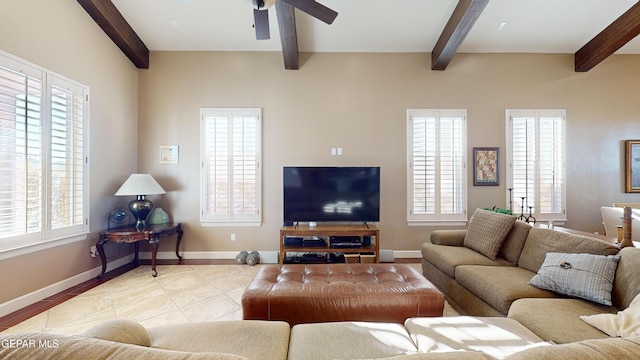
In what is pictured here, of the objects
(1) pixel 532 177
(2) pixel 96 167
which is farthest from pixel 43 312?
(1) pixel 532 177

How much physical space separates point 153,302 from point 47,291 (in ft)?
4.01

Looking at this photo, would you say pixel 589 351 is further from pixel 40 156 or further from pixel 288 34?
pixel 40 156

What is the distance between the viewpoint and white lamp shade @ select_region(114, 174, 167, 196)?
3.60 m

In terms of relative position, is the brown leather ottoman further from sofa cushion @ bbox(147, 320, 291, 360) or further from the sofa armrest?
the sofa armrest

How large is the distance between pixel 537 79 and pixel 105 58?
6.57 meters

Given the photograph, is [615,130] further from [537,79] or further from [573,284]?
[573,284]

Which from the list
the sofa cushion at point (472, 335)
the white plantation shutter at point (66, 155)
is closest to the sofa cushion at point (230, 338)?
the sofa cushion at point (472, 335)

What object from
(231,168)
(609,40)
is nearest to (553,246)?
(609,40)

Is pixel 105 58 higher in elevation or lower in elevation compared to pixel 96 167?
higher

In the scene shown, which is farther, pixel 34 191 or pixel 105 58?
pixel 105 58

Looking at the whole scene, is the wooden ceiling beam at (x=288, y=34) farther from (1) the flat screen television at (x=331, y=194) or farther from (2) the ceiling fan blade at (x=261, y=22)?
(1) the flat screen television at (x=331, y=194)

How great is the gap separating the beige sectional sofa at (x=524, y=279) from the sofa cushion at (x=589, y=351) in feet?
3.31

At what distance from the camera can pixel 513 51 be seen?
423 centimetres

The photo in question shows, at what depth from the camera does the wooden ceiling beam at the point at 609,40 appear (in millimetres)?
3447
